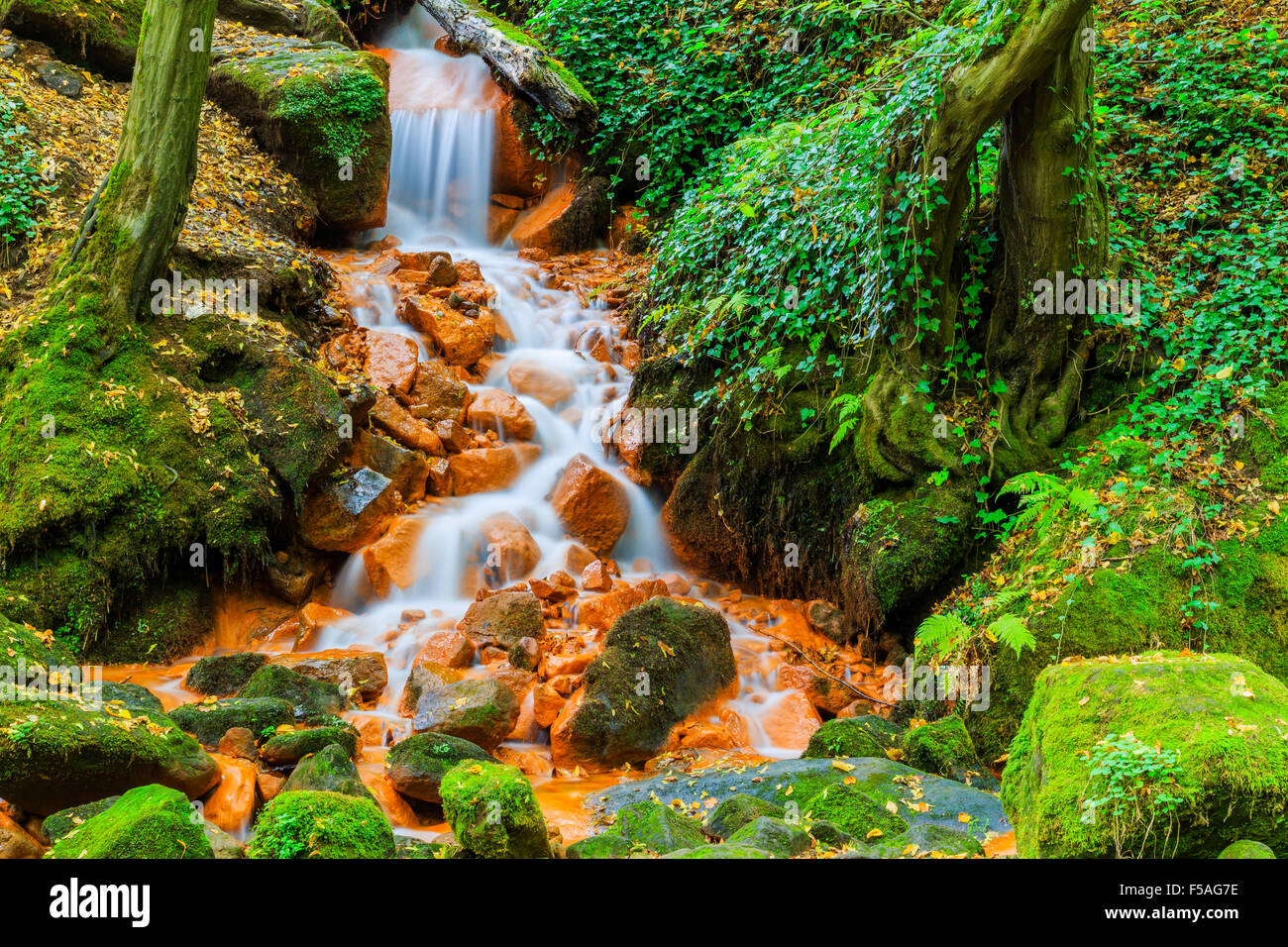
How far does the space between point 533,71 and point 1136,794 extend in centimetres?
1345

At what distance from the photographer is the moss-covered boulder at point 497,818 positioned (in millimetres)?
3641

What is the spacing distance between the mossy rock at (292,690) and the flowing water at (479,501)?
1.06ft

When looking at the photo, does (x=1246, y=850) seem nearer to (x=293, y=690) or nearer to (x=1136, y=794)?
(x=1136, y=794)

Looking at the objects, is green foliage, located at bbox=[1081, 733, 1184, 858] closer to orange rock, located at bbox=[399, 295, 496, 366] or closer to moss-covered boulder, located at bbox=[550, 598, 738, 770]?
moss-covered boulder, located at bbox=[550, 598, 738, 770]

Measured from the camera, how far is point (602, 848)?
13.2ft

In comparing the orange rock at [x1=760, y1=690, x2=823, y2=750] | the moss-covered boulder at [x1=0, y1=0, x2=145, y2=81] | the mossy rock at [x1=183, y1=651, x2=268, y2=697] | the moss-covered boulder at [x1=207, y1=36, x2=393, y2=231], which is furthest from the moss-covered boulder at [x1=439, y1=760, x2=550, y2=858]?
the moss-covered boulder at [x1=0, y1=0, x2=145, y2=81]

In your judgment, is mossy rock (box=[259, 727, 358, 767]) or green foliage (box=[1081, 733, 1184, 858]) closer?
green foliage (box=[1081, 733, 1184, 858])

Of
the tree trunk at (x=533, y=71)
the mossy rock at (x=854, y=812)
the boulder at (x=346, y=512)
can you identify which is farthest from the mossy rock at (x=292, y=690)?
the tree trunk at (x=533, y=71)

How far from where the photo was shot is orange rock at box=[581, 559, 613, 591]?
28.5 ft

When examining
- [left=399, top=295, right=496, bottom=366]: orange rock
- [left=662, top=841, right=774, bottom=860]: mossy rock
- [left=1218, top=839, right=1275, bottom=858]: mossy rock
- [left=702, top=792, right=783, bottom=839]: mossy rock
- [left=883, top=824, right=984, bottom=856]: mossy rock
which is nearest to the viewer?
[left=1218, top=839, right=1275, bottom=858]: mossy rock

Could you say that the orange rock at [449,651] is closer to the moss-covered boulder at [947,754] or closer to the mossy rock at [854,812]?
the mossy rock at [854,812]

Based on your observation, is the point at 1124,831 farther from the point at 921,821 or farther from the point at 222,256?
the point at 222,256

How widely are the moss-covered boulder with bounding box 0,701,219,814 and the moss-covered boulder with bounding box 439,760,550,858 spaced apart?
1.70 metres

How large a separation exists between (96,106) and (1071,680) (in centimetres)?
1255
